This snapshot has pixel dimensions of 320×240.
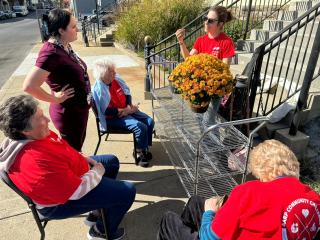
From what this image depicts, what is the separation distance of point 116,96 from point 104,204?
1680mm

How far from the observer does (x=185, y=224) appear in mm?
2174

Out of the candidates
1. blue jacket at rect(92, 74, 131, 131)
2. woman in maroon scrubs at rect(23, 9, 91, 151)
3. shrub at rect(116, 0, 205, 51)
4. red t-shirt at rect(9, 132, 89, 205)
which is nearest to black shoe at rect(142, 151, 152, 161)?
blue jacket at rect(92, 74, 131, 131)

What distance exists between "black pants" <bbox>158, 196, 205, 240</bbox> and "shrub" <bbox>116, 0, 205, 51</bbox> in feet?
27.0

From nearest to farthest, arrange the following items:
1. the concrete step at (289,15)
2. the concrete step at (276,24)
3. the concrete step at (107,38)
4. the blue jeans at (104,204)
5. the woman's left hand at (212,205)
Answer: the woman's left hand at (212,205) → the blue jeans at (104,204) → the concrete step at (276,24) → the concrete step at (289,15) → the concrete step at (107,38)

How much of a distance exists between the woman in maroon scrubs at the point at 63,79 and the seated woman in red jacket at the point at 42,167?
53 centimetres

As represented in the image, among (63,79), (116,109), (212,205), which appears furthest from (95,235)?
(116,109)

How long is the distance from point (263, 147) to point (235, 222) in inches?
18.9

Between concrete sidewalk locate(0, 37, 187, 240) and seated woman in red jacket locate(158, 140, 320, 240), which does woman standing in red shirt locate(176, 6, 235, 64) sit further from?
seated woman in red jacket locate(158, 140, 320, 240)

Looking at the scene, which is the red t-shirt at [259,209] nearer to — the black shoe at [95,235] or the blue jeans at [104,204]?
→ the blue jeans at [104,204]

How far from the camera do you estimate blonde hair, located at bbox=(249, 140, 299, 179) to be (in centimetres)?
162

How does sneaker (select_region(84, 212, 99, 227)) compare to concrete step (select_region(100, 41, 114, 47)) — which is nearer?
sneaker (select_region(84, 212, 99, 227))

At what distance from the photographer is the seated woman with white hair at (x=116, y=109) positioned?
3471 mm

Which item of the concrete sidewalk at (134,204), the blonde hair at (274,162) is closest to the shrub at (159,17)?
the concrete sidewalk at (134,204)

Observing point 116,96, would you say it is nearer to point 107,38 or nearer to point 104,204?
point 104,204
